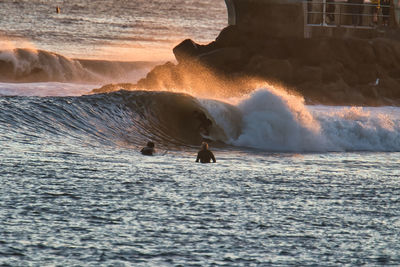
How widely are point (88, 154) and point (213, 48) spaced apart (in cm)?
2228

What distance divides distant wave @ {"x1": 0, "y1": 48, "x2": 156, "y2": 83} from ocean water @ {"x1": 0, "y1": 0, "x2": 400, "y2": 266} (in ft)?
75.2

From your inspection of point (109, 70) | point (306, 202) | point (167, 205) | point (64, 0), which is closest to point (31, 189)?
point (167, 205)

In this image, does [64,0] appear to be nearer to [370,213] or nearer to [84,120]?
[84,120]

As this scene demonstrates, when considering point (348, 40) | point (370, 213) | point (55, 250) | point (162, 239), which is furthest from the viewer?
point (348, 40)

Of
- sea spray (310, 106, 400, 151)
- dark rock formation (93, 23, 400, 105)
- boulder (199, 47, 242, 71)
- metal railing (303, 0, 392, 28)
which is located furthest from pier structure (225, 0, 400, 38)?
sea spray (310, 106, 400, 151)

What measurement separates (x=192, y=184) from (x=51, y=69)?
40.2 m

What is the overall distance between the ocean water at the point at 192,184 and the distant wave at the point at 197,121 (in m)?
0.07

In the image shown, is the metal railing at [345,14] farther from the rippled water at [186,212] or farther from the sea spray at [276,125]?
the rippled water at [186,212]

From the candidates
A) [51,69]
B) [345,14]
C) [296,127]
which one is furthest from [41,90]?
[296,127]

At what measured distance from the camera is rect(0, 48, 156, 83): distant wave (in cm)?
5262

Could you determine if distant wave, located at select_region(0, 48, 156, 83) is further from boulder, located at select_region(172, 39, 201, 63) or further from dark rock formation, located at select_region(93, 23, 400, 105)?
dark rock formation, located at select_region(93, 23, 400, 105)

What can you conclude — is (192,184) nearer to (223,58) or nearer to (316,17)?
(223,58)

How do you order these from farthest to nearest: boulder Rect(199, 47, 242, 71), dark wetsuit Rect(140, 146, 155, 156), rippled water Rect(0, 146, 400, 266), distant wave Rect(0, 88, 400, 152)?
boulder Rect(199, 47, 242, 71) < distant wave Rect(0, 88, 400, 152) < dark wetsuit Rect(140, 146, 155, 156) < rippled water Rect(0, 146, 400, 266)

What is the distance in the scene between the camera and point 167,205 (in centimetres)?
1395
